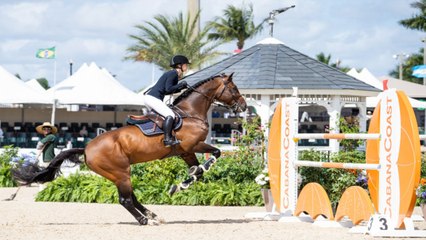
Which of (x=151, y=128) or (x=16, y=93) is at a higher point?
(x=16, y=93)

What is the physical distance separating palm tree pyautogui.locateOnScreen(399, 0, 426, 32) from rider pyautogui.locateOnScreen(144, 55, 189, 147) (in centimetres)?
5687

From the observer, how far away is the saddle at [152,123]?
12.1m

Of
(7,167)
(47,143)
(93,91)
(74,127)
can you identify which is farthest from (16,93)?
(47,143)

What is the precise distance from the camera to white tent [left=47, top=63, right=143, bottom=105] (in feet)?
101

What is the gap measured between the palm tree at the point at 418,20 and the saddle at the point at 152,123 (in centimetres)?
5704

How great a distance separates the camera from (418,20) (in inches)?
2623

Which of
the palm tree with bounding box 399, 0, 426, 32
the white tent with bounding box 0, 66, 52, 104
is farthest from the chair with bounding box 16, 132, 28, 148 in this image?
the palm tree with bounding box 399, 0, 426, 32

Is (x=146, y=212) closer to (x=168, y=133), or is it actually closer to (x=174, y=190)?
(x=174, y=190)

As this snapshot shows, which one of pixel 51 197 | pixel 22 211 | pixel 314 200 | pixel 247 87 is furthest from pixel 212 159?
pixel 247 87

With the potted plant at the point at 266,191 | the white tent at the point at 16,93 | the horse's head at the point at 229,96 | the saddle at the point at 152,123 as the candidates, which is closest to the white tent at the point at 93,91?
the white tent at the point at 16,93

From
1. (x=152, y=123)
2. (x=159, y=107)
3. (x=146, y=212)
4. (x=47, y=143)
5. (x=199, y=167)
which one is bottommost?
(x=146, y=212)

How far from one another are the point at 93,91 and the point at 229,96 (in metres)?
19.4

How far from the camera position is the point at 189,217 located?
1367cm

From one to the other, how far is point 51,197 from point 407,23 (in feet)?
177
